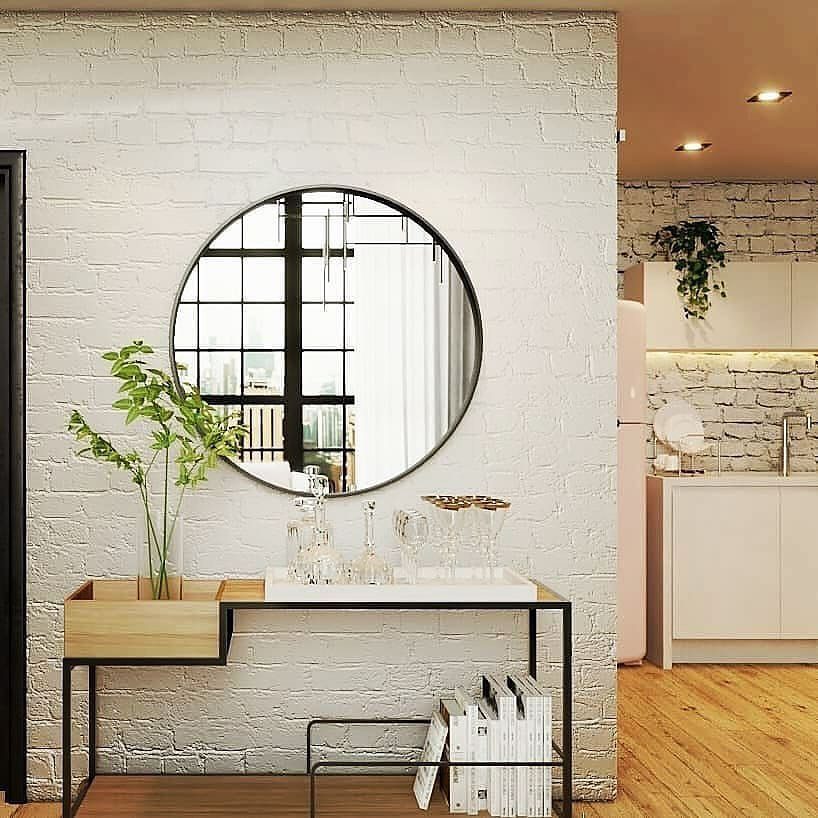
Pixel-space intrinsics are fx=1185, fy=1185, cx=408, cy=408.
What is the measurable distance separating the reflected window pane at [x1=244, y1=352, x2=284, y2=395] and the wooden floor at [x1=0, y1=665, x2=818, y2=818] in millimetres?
1256

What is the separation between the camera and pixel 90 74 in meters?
3.85

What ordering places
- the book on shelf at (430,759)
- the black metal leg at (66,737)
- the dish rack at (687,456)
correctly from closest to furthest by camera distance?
the black metal leg at (66,737) < the book on shelf at (430,759) < the dish rack at (687,456)

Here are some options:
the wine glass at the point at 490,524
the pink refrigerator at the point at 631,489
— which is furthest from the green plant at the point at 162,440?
the pink refrigerator at the point at 631,489

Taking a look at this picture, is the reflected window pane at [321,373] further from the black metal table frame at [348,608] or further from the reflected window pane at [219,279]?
the black metal table frame at [348,608]

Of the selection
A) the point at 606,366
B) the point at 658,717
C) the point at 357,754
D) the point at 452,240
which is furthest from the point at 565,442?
the point at 658,717

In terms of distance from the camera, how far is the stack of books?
11.6ft

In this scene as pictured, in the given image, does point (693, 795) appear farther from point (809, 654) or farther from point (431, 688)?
point (809, 654)

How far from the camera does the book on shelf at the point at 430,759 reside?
11.7 feet

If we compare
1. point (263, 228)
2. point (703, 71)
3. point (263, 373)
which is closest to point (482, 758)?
point (263, 373)

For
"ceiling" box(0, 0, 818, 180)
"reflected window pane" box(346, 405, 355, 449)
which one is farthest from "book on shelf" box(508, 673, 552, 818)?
"ceiling" box(0, 0, 818, 180)

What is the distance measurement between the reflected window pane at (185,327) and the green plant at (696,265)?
3.38 meters

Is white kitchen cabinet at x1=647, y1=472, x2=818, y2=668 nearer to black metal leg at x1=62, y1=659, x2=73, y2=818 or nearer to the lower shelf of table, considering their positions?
the lower shelf of table

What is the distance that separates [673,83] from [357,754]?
9.36 ft

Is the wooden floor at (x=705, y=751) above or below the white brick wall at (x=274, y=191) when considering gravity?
below
